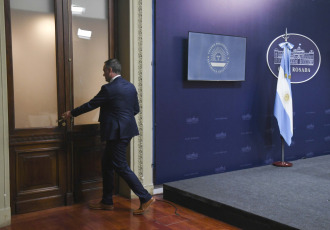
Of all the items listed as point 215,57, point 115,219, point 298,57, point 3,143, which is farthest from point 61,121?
point 298,57

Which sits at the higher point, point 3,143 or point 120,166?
point 3,143

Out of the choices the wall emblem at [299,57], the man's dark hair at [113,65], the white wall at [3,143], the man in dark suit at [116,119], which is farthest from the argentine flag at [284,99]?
the white wall at [3,143]

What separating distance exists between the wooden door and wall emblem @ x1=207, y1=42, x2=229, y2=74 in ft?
4.20

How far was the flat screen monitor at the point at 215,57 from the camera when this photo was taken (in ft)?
15.2

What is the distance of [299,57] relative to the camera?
5844 mm

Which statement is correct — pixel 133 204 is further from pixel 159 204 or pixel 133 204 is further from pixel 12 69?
pixel 12 69

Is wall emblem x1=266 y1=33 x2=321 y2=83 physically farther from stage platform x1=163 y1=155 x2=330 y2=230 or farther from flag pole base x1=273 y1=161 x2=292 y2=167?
stage platform x1=163 y1=155 x2=330 y2=230

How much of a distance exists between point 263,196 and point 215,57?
1.86 meters

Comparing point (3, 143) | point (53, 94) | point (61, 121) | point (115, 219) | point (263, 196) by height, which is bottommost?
point (115, 219)

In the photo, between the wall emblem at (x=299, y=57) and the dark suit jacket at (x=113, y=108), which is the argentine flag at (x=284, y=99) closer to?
the wall emblem at (x=299, y=57)

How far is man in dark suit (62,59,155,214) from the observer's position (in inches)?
142

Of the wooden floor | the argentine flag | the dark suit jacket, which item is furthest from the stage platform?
the dark suit jacket

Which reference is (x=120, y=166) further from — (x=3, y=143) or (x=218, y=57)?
(x=218, y=57)

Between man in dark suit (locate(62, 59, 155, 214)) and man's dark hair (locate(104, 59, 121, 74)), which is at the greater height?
man's dark hair (locate(104, 59, 121, 74))
